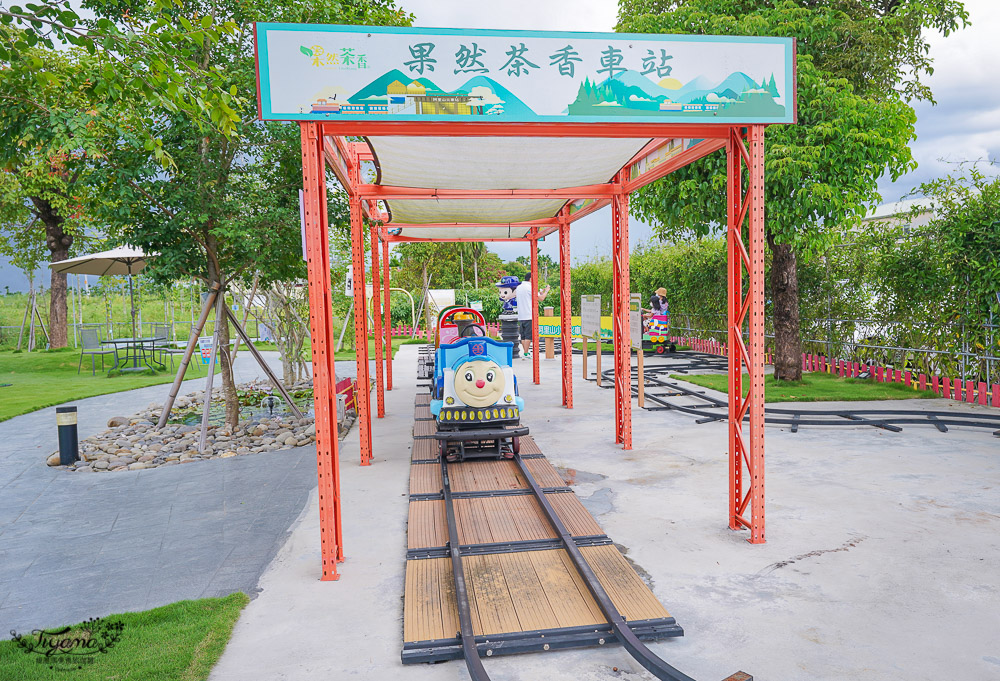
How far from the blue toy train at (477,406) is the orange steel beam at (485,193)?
1.90 metres

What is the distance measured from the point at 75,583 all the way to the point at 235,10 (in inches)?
273

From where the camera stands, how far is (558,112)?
172 inches

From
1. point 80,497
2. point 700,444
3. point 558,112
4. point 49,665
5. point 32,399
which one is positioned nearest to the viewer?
point 49,665

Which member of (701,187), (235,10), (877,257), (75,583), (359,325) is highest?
(235,10)

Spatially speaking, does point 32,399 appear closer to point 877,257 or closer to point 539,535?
point 539,535

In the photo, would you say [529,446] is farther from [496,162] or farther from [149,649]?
[149,649]

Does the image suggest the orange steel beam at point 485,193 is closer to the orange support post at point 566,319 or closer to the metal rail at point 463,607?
the orange support post at point 566,319

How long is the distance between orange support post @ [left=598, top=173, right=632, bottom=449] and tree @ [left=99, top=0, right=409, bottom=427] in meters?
3.64

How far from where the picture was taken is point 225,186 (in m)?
8.38

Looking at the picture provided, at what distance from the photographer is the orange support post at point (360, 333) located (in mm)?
7238

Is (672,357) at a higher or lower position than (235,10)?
lower

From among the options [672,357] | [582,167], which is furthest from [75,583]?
[672,357]

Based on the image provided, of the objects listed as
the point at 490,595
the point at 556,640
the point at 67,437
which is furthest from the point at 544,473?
the point at 67,437

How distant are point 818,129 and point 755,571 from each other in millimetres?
7153
